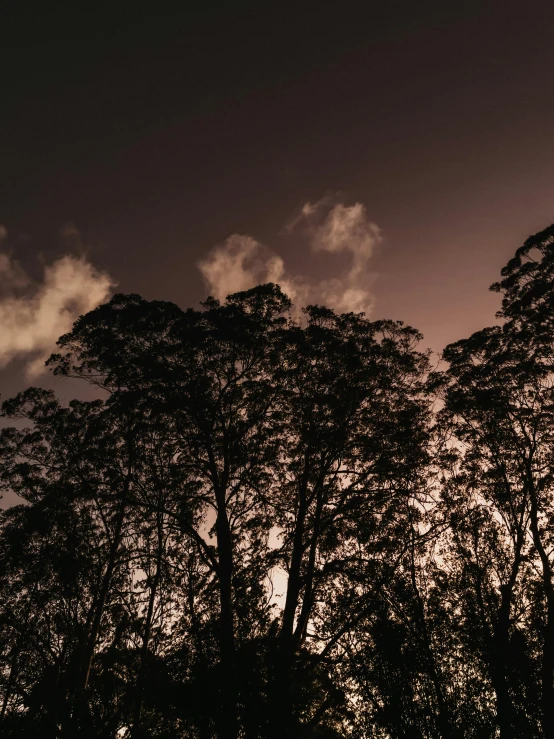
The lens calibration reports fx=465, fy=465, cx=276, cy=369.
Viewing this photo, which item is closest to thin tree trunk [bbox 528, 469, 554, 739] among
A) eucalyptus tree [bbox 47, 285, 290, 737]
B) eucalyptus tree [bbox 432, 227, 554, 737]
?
eucalyptus tree [bbox 432, 227, 554, 737]

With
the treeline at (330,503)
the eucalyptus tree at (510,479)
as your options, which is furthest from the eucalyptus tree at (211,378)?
the eucalyptus tree at (510,479)

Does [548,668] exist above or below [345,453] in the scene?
below

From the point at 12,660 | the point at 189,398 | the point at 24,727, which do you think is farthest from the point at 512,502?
the point at 12,660

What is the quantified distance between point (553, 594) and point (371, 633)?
6517 mm

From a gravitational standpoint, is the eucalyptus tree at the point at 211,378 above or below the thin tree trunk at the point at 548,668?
above

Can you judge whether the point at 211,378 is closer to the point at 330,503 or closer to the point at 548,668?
the point at 330,503

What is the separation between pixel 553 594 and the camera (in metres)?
15.5

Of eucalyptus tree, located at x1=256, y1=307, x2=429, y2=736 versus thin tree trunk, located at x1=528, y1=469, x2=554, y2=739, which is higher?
eucalyptus tree, located at x1=256, y1=307, x2=429, y2=736

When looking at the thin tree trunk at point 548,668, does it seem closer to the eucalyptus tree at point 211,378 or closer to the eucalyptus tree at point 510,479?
the eucalyptus tree at point 510,479

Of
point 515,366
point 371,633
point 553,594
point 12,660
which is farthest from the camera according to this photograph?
point 12,660

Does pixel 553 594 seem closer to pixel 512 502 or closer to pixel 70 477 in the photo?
pixel 512 502

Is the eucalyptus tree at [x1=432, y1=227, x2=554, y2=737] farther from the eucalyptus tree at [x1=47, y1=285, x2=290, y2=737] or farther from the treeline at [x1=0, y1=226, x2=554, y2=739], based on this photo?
the eucalyptus tree at [x1=47, y1=285, x2=290, y2=737]

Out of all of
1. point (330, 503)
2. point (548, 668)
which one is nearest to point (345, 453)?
point (330, 503)

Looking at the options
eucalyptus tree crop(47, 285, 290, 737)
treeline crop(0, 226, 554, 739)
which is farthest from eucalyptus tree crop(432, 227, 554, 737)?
eucalyptus tree crop(47, 285, 290, 737)
